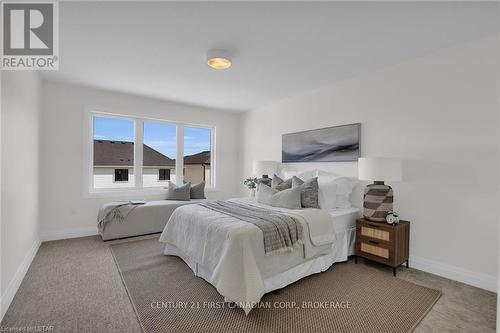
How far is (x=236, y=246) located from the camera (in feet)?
6.57

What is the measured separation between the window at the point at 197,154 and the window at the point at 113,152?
3.74 ft

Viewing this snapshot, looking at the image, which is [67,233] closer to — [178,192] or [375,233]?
[178,192]

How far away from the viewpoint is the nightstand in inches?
103

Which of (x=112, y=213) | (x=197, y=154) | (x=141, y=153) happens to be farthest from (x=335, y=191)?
(x=141, y=153)

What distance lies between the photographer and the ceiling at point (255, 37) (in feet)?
6.50

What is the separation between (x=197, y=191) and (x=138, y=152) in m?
1.42

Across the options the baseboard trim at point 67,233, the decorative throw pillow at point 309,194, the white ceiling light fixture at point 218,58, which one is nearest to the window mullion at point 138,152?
the baseboard trim at point 67,233

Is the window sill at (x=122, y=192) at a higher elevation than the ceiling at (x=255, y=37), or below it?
below

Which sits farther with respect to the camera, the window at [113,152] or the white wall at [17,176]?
the window at [113,152]

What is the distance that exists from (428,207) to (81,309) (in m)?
3.68

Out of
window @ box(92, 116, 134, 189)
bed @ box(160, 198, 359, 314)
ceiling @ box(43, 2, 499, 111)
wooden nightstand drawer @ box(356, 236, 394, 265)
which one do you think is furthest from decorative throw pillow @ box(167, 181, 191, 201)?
wooden nightstand drawer @ box(356, 236, 394, 265)

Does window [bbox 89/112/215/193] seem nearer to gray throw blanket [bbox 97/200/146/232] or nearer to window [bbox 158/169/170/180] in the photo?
window [bbox 158/169/170/180]

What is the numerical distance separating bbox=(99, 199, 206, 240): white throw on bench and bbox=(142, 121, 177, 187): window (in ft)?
2.65

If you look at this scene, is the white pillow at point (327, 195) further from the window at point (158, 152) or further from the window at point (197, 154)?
the window at point (158, 152)
